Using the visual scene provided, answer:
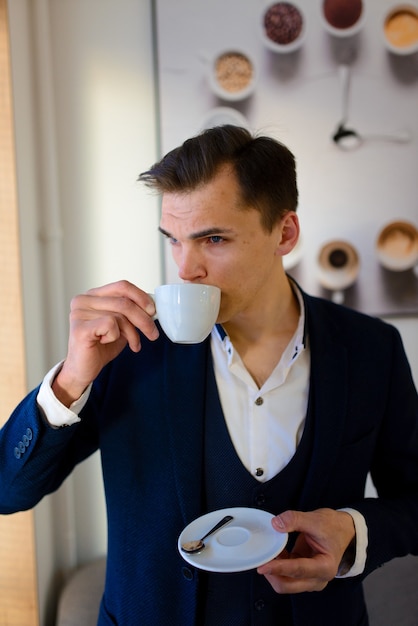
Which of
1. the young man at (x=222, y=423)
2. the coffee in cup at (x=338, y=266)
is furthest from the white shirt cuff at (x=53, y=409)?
the coffee in cup at (x=338, y=266)

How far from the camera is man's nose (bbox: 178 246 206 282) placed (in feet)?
3.07

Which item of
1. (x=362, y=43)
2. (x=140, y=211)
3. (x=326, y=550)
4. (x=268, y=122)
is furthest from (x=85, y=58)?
(x=326, y=550)

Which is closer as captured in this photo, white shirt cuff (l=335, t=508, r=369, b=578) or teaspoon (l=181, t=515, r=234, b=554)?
teaspoon (l=181, t=515, r=234, b=554)

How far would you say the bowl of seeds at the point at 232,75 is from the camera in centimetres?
164

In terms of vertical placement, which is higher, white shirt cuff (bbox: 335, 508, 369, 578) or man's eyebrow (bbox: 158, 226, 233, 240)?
man's eyebrow (bbox: 158, 226, 233, 240)

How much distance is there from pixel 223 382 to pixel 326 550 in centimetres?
38

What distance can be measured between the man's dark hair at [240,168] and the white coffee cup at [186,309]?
0.28 m

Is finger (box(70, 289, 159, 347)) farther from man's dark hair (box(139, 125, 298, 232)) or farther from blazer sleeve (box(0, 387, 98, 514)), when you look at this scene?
man's dark hair (box(139, 125, 298, 232))

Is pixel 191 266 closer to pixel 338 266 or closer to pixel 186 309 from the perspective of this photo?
pixel 186 309

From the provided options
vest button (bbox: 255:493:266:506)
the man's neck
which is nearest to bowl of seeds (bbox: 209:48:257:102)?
the man's neck

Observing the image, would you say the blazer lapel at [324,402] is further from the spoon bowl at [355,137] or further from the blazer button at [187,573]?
the spoon bowl at [355,137]

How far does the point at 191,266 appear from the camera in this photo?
0.93 m

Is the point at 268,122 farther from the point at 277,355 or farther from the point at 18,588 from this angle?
the point at 18,588

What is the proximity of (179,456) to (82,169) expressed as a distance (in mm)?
1157
